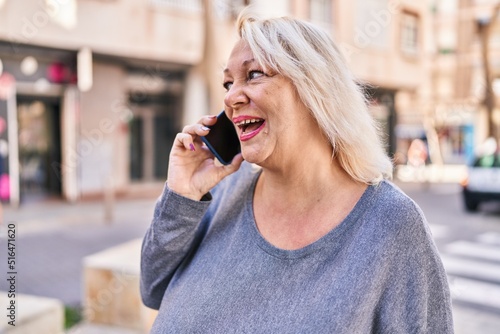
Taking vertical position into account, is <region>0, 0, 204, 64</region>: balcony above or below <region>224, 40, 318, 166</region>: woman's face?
above

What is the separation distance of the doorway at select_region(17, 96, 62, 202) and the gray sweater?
12.8 meters

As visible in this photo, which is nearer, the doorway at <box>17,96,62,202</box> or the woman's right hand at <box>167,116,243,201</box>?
the woman's right hand at <box>167,116,243,201</box>

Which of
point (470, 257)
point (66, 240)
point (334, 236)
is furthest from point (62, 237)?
point (334, 236)

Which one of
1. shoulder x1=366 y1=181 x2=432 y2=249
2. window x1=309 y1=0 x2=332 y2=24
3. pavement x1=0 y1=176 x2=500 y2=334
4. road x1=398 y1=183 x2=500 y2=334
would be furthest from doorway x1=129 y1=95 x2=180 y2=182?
shoulder x1=366 y1=181 x2=432 y2=249

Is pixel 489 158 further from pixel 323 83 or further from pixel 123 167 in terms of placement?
pixel 323 83

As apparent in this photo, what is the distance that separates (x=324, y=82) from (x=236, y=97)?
24 cm

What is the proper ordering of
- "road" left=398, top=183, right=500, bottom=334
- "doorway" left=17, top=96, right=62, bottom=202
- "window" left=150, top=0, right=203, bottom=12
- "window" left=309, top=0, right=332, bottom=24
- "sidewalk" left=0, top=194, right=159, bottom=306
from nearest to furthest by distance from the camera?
"road" left=398, top=183, right=500, bottom=334
"sidewalk" left=0, top=194, right=159, bottom=306
"doorway" left=17, top=96, right=62, bottom=202
"window" left=150, top=0, right=203, bottom=12
"window" left=309, top=0, right=332, bottom=24

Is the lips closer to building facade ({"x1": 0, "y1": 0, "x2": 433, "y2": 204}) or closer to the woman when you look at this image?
the woman

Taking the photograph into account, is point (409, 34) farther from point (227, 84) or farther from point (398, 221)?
point (398, 221)

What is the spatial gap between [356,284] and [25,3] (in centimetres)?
1199

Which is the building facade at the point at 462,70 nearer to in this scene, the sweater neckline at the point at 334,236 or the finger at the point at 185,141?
the finger at the point at 185,141

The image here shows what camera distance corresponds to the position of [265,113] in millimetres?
Answer: 1421

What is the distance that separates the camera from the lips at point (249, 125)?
1.44m

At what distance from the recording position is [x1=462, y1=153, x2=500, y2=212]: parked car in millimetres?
11625
